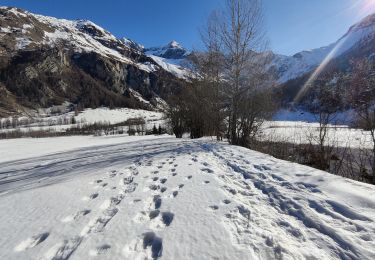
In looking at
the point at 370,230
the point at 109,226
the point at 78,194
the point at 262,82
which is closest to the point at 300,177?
the point at 370,230

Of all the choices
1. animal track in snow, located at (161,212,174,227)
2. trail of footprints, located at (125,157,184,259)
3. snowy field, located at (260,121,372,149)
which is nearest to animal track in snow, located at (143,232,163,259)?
trail of footprints, located at (125,157,184,259)

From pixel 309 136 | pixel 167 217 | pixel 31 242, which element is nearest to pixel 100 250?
pixel 31 242

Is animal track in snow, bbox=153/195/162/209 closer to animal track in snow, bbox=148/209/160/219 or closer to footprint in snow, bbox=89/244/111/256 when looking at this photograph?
animal track in snow, bbox=148/209/160/219

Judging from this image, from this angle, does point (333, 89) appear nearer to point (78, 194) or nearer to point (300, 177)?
point (300, 177)

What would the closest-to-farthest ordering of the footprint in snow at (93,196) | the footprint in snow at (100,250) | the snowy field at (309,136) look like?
the footprint in snow at (100,250)
the footprint in snow at (93,196)
the snowy field at (309,136)

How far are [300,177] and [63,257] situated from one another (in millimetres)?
4748

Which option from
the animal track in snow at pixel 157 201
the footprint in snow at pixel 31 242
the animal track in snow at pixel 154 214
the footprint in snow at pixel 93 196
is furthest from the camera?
the footprint in snow at pixel 93 196

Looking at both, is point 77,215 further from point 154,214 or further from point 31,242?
point 154,214

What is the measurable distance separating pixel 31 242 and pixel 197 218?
219 centimetres

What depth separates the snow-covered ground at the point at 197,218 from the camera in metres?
3.16

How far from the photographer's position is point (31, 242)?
3.56m

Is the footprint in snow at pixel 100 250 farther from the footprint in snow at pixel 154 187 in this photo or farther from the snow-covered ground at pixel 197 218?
the footprint in snow at pixel 154 187

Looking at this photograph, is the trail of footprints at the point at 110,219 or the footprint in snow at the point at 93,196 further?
the footprint in snow at the point at 93,196

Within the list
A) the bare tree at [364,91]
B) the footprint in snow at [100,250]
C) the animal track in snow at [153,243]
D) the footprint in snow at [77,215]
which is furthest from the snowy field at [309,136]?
the footprint in snow at [100,250]
